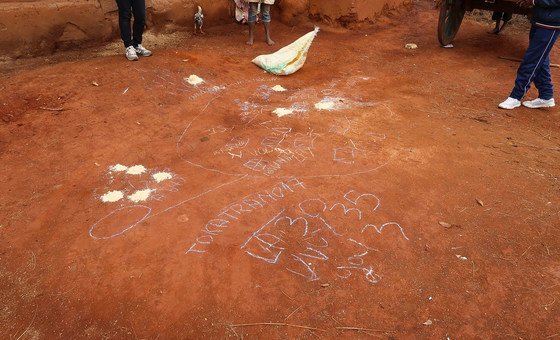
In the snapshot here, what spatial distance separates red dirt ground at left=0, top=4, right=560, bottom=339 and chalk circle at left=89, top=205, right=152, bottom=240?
13 millimetres

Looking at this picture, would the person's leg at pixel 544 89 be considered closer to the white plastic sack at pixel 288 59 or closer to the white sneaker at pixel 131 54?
the white plastic sack at pixel 288 59

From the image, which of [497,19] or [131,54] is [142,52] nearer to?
[131,54]

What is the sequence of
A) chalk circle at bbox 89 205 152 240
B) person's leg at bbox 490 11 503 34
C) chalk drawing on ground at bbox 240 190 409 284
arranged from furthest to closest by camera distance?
person's leg at bbox 490 11 503 34 < chalk circle at bbox 89 205 152 240 < chalk drawing on ground at bbox 240 190 409 284

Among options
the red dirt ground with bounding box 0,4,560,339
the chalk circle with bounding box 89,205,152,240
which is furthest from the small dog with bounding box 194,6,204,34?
the chalk circle with bounding box 89,205,152,240

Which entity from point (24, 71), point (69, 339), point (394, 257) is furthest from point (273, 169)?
point (24, 71)

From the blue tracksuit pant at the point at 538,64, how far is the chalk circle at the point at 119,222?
4.05 meters

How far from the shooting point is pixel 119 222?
2596 millimetres

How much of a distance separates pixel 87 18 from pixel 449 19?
5417mm

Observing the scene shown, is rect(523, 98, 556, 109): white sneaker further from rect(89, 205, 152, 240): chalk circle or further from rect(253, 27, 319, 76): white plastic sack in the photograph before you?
rect(89, 205, 152, 240): chalk circle

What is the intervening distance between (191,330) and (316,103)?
2935mm

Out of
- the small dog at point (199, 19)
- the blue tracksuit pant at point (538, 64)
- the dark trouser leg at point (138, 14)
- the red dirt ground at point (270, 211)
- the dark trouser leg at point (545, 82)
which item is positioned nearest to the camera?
the red dirt ground at point (270, 211)

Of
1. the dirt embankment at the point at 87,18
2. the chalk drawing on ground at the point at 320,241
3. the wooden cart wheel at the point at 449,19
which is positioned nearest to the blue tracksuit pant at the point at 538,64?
the wooden cart wheel at the point at 449,19

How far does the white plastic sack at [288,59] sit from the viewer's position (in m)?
5.11

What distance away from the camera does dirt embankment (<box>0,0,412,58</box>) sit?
16.1 ft
